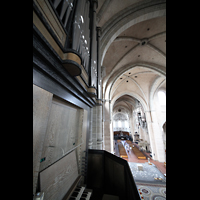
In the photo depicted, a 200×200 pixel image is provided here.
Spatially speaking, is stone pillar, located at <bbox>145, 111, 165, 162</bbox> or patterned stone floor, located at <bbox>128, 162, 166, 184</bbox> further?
stone pillar, located at <bbox>145, 111, 165, 162</bbox>

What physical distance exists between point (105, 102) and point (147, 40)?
5.24 metres

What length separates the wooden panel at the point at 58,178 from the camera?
4.15 ft

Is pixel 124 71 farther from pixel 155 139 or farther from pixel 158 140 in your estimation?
pixel 158 140

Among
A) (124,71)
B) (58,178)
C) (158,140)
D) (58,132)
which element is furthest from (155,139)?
(58,132)

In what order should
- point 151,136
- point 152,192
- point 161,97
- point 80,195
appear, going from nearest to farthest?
point 80,195
point 152,192
point 151,136
point 161,97

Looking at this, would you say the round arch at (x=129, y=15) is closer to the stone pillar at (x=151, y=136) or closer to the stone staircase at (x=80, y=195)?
the stone staircase at (x=80, y=195)

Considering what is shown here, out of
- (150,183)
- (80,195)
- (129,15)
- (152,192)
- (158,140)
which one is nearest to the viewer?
(80,195)

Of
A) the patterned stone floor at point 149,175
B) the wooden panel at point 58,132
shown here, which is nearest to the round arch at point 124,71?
the wooden panel at point 58,132

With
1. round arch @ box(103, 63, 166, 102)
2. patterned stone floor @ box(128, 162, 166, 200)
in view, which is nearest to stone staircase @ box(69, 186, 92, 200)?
patterned stone floor @ box(128, 162, 166, 200)

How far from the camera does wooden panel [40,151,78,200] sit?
1.26 metres

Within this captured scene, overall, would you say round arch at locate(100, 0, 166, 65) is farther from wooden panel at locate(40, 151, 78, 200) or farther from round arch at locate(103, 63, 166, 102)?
wooden panel at locate(40, 151, 78, 200)

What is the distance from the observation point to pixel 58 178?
152 centimetres
